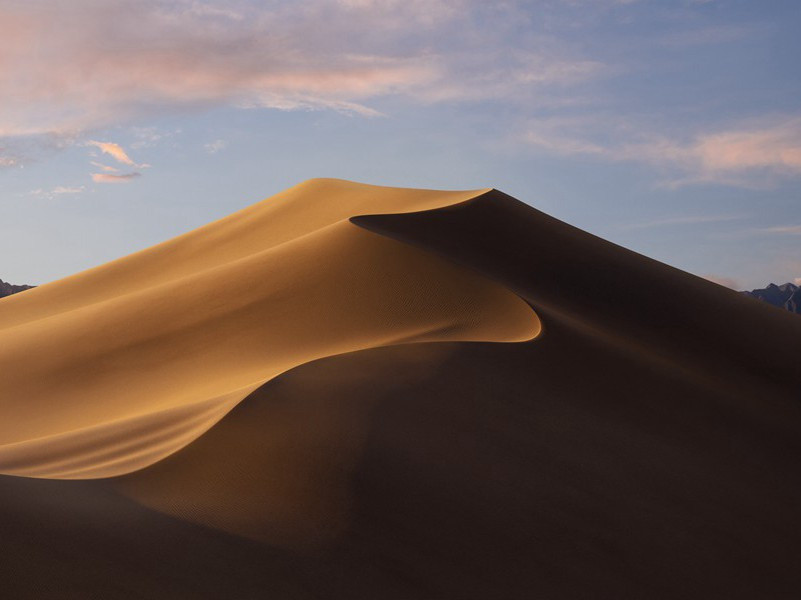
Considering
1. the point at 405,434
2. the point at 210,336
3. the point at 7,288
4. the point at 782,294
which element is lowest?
the point at 405,434

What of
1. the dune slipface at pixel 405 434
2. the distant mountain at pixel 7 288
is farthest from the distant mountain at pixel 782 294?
the dune slipface at pixel 405 434

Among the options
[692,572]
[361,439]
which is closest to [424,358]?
[361,439]

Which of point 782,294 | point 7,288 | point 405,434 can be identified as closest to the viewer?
point 405,434

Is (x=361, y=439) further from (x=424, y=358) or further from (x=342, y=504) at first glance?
(x=424, y=358)

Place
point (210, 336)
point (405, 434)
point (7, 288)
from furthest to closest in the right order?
point (7, 288) → point (210, 336) → point (405, 434)

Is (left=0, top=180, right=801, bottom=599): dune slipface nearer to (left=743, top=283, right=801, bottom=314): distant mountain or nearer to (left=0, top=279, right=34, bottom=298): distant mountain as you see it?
(left=0, top=279, right=34, bottom=298): distant mountain

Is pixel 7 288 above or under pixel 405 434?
above

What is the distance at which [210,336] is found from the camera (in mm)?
16984

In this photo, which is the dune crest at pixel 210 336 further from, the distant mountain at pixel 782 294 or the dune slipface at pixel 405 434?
the distant mountain at pixel 782 294

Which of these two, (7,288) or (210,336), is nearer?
(210,336)

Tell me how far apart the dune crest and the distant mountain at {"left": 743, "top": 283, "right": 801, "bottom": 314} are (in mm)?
179537

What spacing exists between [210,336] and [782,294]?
197 m

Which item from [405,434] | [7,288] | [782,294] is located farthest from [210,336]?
[782,294]

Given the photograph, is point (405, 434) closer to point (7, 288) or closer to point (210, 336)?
point (210, 336)
